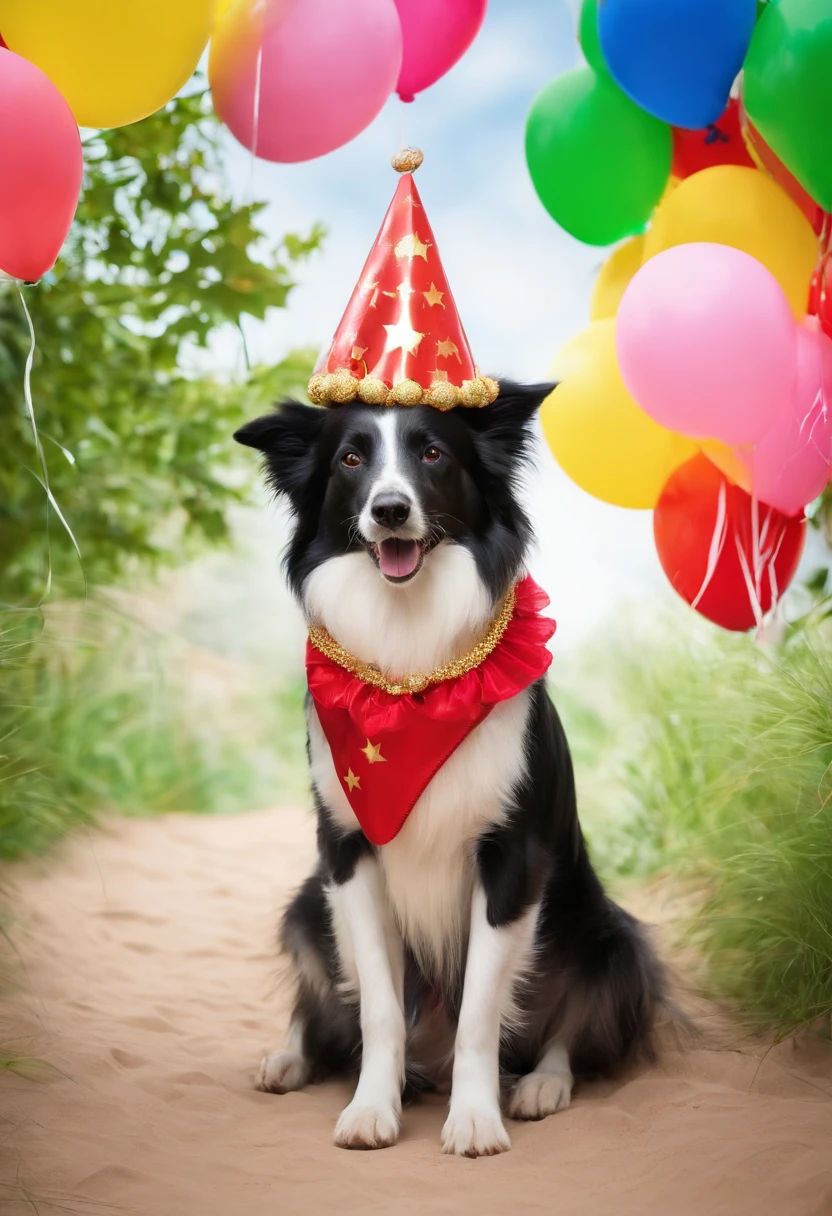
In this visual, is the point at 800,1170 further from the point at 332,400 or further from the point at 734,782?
the point at 332,400

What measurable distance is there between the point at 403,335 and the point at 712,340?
0.73 meters

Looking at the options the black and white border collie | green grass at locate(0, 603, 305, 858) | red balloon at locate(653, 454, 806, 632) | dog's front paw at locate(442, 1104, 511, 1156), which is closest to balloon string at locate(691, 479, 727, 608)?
red balloon at locate(653, 454, 806, 632)

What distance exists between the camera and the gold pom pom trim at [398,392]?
2.19m

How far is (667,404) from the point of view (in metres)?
2.57

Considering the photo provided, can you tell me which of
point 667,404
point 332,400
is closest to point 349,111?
point 332,400

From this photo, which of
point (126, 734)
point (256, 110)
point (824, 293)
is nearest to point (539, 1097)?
point (824, 293)

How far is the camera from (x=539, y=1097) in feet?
7.50

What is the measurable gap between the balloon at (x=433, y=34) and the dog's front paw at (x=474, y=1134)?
254 cm

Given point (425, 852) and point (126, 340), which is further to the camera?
point (126, 340)

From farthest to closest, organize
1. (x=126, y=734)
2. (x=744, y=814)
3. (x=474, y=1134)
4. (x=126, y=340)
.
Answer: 1. (x=126, y=734)
2. (x=126, y=340)
3. (x=744, y=814)
4. (x=474, y=1134)

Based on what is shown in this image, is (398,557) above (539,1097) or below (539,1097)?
above

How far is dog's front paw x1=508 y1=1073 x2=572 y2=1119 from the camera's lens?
2.27 metres

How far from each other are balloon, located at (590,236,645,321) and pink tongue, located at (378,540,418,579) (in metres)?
1.42

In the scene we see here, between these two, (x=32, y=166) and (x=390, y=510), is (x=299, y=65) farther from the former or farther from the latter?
(x=390, y=510)
